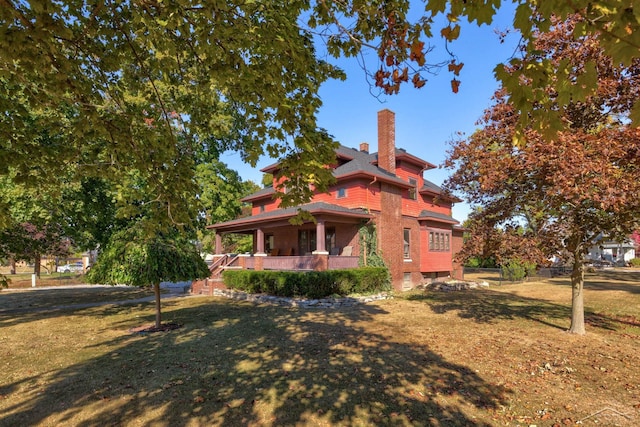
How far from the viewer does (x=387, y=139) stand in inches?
844

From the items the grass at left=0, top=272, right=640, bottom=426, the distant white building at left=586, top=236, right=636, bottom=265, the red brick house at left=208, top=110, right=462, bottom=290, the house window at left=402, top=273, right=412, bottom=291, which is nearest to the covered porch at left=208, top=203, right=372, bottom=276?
the red brick house at left=208, top=110, right=462, bottom=290

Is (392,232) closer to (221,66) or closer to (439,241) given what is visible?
(439,241)

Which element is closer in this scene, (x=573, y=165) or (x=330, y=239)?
(x=573, y=165)

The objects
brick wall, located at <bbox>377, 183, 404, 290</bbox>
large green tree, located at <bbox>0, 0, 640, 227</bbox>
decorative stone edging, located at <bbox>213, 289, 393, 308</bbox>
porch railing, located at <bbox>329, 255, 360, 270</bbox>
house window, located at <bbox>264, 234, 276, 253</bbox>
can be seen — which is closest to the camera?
large green tree, located at <bbox>0, 0, 640, 227</bbox>

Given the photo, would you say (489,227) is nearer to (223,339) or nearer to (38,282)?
(223,339)

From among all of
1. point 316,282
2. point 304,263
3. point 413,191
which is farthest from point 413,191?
point 316,282

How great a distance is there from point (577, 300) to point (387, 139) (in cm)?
1431

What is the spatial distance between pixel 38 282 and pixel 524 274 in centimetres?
4343

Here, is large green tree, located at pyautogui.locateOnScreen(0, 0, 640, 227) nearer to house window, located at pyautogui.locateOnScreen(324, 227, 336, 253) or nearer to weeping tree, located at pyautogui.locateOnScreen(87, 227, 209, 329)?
weeping tree, located at pyautogui.locateOnScreen(87, 227, 209, 329)

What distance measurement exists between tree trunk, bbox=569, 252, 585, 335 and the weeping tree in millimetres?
11838

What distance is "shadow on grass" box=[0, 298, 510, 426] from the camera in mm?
4859

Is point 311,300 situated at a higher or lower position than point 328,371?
lower

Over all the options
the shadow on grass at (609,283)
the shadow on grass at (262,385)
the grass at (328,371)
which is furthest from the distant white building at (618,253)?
the shadow on grass at (262,385)

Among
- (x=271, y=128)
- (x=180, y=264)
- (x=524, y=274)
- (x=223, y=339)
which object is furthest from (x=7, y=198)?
(x=524, y=274)
